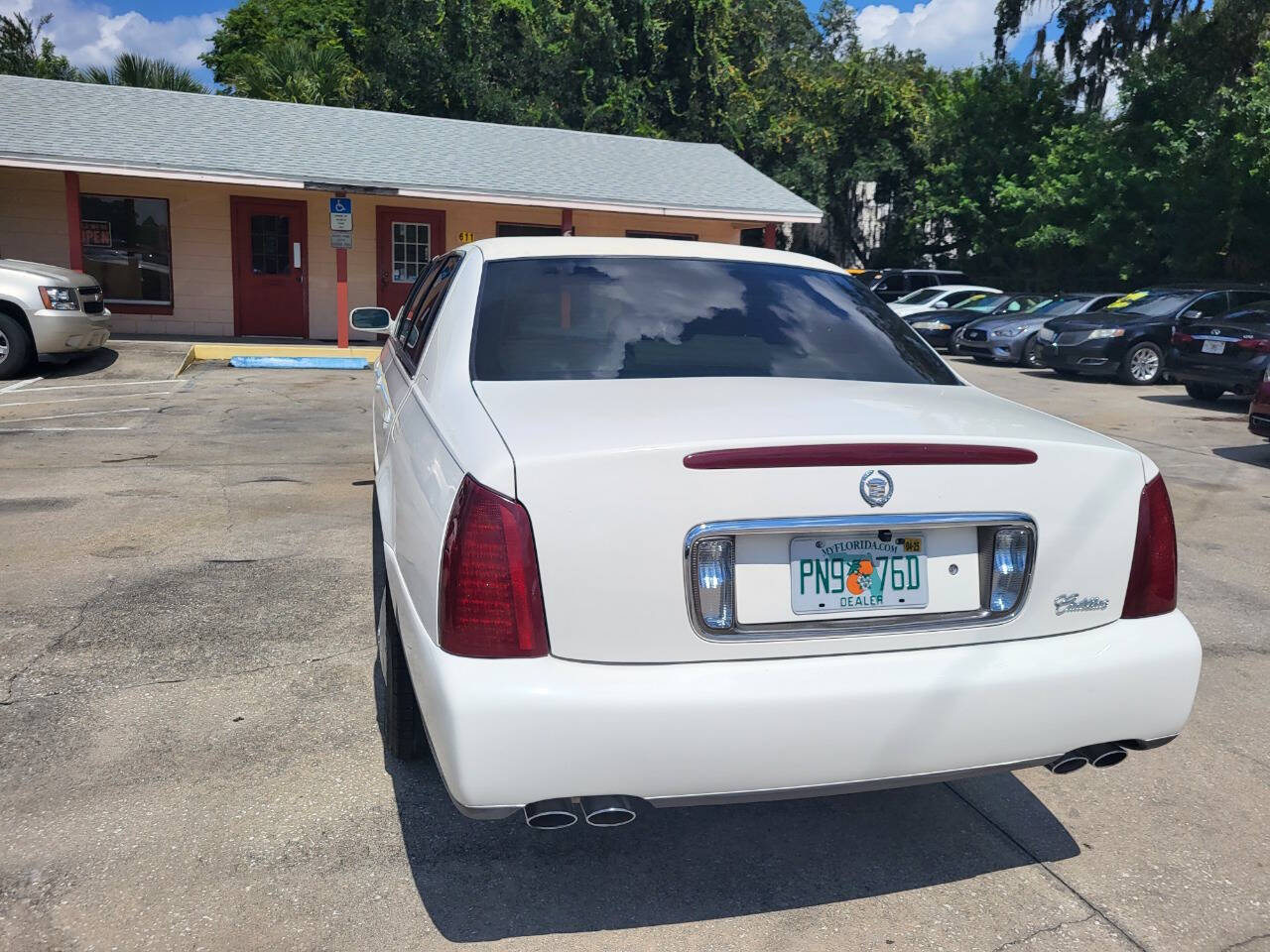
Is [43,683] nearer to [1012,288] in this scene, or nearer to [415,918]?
[415,918]

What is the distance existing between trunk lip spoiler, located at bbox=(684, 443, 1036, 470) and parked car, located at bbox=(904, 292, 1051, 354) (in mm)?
19786

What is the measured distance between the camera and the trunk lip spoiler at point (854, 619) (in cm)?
239

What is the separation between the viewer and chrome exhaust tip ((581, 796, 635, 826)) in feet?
7.75

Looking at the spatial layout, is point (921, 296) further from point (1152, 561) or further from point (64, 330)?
point (1152, 561)

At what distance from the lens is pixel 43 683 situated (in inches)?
156

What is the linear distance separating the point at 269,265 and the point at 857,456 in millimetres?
19140

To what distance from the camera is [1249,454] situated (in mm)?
10625

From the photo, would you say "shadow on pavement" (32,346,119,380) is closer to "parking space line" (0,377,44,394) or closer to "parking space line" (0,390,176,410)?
"parking space line" (0,377,44,394)

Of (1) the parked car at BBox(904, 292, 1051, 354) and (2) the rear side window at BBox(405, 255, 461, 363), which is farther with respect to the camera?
(1) the parked car at BBox(904, 292, 1051, 354)

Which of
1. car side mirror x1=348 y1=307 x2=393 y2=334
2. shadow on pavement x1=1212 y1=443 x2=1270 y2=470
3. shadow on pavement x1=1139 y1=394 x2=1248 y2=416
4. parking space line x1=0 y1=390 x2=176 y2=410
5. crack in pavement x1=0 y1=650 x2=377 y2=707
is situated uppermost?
car side mirror x1=348 y1=307 x2=393 y2=334

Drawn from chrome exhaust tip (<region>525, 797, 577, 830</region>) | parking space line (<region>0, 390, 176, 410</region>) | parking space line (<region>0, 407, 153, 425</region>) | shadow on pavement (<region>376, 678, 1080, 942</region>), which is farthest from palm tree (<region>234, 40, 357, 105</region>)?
chrome exhaust tip (<region>525, 797, 577, 830</region>)

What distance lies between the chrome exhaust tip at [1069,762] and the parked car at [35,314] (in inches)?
508

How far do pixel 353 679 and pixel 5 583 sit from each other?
2188 millimetres

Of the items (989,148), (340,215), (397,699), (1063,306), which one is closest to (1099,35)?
(989,148)
